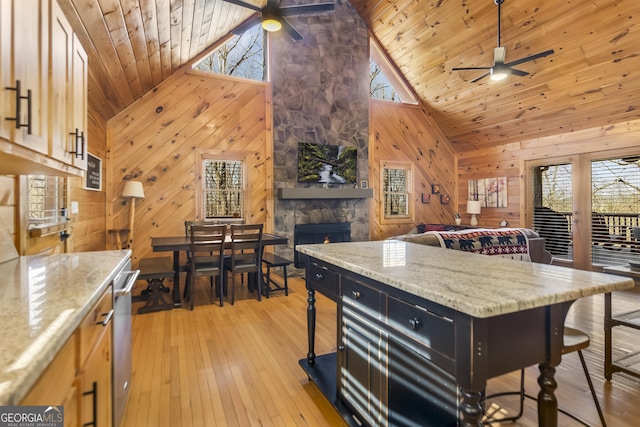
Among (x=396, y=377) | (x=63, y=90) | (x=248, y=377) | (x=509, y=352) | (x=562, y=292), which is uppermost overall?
(x=63, y=90)

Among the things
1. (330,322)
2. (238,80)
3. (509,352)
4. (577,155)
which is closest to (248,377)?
(330,322)

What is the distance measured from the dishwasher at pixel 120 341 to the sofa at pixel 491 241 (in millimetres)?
2672

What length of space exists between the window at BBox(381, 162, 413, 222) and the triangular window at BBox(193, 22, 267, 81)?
3.13 metres

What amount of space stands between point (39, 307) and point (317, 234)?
17.1 feet

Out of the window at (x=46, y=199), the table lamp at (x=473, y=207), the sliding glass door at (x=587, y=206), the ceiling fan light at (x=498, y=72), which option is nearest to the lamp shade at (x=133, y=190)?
the window at (x=46, y=199)

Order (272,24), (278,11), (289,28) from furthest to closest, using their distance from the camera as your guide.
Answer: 1. (289,28)
2. (272,24)
3. (278,11)

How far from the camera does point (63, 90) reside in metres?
1.71

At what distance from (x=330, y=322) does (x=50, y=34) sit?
9.89 feet

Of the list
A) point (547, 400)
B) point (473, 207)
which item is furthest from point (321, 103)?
point (547, 400)

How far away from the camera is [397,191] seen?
717 centimetres

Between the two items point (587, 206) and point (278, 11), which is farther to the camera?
point (587, 206)

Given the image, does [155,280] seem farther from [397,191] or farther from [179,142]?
[397,191]

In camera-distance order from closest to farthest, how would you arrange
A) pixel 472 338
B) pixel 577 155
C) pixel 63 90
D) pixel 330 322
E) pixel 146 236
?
pixel 472 338 < pixel 63 90 < pixel 330 322 < pixel 146 236 < pixel 577 155

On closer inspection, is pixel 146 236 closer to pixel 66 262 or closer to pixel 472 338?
pixel 66 262
